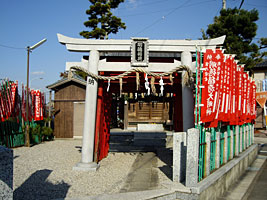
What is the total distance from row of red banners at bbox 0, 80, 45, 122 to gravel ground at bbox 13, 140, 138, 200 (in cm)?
247

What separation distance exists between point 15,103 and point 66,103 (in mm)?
4651

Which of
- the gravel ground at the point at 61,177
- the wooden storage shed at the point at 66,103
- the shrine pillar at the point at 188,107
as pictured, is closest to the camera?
the gravel ground at the point at 61,177

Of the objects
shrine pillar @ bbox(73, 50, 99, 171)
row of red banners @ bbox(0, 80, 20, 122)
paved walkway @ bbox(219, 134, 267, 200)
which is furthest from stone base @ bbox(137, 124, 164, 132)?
shrine pillar @ bbox(73, 50, 99, 171)

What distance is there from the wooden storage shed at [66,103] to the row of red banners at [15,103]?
6.43 feet

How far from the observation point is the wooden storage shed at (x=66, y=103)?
1675 centimetres

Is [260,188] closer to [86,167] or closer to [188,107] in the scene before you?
[188,107]

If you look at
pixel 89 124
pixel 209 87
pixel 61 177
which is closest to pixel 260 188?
pixel 209 87

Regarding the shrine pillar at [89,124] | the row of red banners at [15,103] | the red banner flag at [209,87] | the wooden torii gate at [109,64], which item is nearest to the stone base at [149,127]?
the row of red banners at [15,103]

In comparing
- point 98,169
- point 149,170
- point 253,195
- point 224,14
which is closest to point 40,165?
point 98,169

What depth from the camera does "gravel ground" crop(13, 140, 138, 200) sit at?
576 centimetres

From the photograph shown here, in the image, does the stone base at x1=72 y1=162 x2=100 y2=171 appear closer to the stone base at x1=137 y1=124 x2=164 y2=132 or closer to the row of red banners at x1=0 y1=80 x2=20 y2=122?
the row of red banners at x1=0 y1=80 x2=20 y2=122

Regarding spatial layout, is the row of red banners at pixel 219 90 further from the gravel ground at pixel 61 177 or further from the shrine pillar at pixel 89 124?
the shrine pillar at pixel 89 124

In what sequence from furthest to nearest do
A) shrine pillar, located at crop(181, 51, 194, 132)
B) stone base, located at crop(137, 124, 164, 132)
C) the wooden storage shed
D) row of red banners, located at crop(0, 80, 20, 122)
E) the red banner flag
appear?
stone base, located at crop(137, 124, 164, 132)
the wooden storage shed
row of red banners, located at crop(0, 80, 20, 122)
shrine pillar, located at crop(181, 51, 194, 132)
the red banner flag

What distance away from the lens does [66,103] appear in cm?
1689
